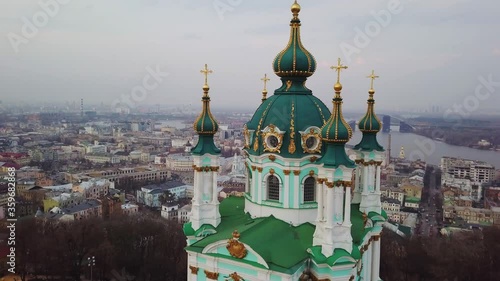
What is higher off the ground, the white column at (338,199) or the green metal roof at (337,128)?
the green metal roof at (337,128)

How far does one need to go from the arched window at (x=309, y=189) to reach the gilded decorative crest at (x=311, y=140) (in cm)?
83

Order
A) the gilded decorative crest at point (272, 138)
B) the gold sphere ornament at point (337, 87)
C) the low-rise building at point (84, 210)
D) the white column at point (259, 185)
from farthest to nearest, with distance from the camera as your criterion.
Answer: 1. the low-rise building at point (84, 210)
2. the white column at point (259, 185)
3. the gilded decorative crest at point (272, 138)
4. the gold sphere ornament at point (337, 87)

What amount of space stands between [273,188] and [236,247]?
93.3 inches

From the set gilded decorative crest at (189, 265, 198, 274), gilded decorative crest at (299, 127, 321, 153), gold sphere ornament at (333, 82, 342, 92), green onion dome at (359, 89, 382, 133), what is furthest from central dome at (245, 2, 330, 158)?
gilded decorative crest at (189, 265, 198, 274)

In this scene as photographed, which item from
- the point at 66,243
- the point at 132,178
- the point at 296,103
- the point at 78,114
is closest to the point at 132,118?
the point at 78,114

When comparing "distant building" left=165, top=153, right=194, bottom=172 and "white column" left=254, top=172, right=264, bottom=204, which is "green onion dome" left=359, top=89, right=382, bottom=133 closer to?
"white column" left=254, top=172, right=264, bottom=204

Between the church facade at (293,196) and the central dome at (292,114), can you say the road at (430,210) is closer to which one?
the church facade at (293,196)

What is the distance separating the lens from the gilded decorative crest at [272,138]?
11.7 meters

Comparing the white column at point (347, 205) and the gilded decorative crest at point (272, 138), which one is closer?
the white column at point (347, 205)

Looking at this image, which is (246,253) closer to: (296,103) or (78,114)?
(296,103)

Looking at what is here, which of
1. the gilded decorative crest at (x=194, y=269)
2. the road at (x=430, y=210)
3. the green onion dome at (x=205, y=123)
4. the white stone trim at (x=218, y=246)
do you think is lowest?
the road at (x=430, y=210)

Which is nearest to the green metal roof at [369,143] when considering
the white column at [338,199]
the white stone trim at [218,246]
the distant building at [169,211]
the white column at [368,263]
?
the white column at [368,263]

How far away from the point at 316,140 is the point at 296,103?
1251 mm

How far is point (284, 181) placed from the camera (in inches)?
464
